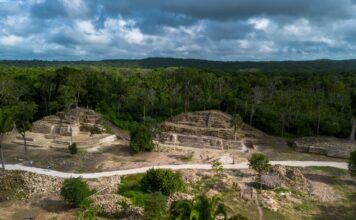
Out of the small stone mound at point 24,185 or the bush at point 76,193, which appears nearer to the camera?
the bush at point 76,193

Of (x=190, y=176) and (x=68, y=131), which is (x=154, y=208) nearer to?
(x=190, y=176)

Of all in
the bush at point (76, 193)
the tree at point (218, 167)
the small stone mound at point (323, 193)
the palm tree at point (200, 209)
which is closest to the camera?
the palm tree at point (200, 209)

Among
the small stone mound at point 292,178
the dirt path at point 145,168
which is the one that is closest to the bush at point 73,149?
the dirt path at point 145,168

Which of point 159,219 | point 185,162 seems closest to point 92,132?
point 185,162

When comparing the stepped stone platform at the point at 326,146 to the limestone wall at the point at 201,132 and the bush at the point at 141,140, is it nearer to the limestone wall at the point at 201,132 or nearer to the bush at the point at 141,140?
the limestone wall at the point at 201,132

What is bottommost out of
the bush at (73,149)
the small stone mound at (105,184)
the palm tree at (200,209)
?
the small stone mound at (105,184)

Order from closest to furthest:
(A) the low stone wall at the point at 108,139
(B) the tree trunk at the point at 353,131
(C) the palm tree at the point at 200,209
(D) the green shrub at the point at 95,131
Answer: (C) the palm tree at the point at 200,209 → (A) the low stone wall at the point at 108,139 → (D) the green shrub at the point at 95,131 → (B) the tree trunk at the point at 353,131
